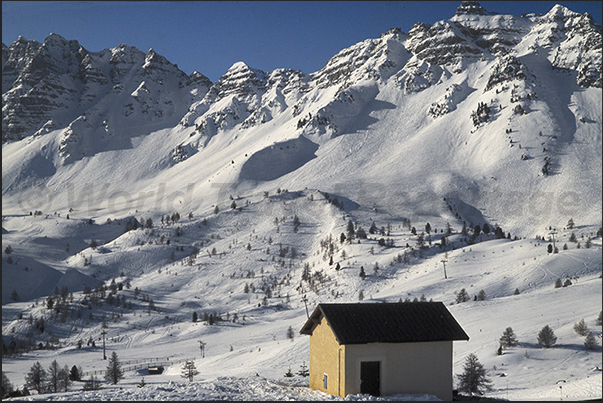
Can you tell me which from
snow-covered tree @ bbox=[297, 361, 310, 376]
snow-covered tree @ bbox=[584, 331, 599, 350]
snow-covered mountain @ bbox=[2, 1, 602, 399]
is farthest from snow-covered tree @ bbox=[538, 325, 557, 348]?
snow-covered tree @ bbox=[297, 361, 310, 376]

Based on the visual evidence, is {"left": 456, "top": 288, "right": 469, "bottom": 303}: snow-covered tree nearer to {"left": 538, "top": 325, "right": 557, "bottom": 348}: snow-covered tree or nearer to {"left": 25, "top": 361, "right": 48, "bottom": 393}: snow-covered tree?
{"left": 538, "top": 325, "right": 557, "bottom": 348}: snow-covered tree

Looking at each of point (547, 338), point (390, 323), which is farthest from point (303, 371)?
point (547, 338)

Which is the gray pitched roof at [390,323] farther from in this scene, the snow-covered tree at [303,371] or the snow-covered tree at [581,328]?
the snow-covered tree at [581,328]

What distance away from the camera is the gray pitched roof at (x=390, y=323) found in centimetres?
2208

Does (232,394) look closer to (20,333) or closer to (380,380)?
(380,380)

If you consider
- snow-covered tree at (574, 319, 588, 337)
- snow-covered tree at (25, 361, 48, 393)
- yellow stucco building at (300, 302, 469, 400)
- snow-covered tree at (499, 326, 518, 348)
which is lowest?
snow-covered tree at (25, 361, 48, 393)

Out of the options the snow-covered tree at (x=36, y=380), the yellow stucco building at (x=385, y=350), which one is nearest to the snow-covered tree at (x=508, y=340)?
the yellow stucco building at (x=385, y=350)

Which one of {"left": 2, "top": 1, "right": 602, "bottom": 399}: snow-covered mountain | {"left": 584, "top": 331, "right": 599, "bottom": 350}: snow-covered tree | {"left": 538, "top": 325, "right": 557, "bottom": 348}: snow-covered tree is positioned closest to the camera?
{"left": 584, "top": 331, "right": 599, "bottom": 350}: snow-covered tree

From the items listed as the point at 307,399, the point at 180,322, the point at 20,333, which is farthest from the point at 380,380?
the point at 20,333

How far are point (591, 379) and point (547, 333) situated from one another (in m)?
13.8

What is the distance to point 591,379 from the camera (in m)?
32.7

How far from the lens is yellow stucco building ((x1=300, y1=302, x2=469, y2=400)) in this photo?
2183 centimetres

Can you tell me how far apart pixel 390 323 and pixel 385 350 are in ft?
4.04

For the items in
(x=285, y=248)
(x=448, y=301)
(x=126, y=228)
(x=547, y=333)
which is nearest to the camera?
(x=547, y=333)
